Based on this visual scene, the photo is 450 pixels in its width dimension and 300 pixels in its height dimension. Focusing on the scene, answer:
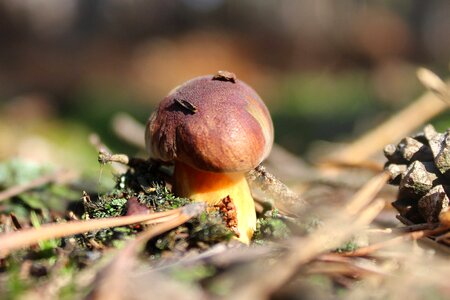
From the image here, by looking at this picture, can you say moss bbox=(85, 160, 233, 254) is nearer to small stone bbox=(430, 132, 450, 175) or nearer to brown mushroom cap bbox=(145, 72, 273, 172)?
brown mushroom cap bbox=(145, 72, 273, 172)

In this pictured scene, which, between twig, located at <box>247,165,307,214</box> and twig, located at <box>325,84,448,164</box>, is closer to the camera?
twig, located at <box>247,165,307,214</box>

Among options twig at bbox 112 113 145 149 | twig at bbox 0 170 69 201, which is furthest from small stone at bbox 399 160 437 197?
twig at bbox 112 113 145 149

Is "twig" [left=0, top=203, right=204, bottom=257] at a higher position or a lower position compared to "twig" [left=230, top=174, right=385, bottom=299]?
lower

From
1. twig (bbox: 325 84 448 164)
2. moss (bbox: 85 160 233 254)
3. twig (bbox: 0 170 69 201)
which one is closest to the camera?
moss (bbox: 85 160 233 254)

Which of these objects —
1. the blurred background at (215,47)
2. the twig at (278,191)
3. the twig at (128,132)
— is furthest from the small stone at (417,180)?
the blurred background at (215,47)

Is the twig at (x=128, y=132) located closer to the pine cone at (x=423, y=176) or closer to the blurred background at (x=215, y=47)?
the pine cone at (x=423, y=176)

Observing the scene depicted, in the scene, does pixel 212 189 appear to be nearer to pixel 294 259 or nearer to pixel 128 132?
pixel 294 259

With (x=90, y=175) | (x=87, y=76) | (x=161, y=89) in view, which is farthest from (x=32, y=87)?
(x=90, y=175)

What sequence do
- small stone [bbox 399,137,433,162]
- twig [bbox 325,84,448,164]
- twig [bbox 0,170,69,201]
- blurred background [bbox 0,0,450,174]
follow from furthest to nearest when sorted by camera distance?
1. blurred background [bbox 0,0,450,174]
2. twig [bbox 325,84,448,164]
3. twig [bbox 0,170,69,201]
4. small stone [bbox 399,137,433,162]
